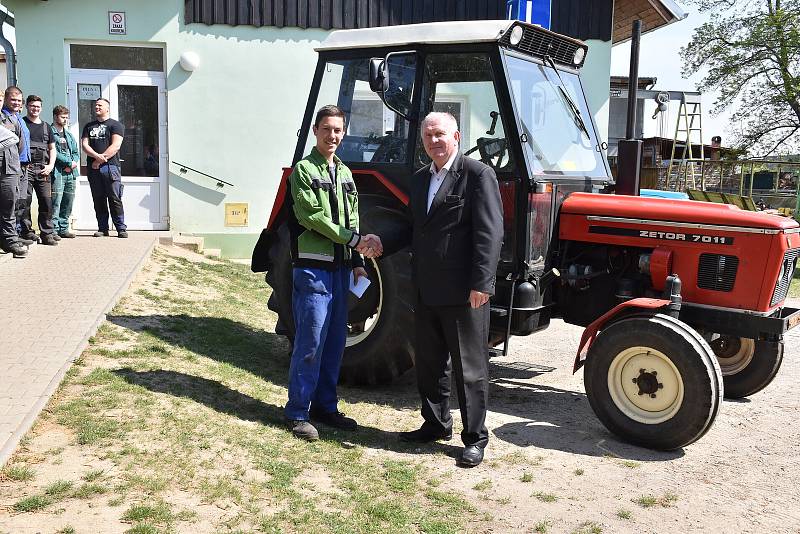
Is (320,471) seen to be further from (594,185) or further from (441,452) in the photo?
(594,185)

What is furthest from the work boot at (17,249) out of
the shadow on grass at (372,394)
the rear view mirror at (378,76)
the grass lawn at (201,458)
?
the rear view mirror at (378,76)

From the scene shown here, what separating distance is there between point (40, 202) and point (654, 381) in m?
7.36

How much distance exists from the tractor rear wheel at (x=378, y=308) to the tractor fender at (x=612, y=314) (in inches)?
44.5

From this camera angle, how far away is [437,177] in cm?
454

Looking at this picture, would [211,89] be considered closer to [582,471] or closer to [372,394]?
[372,394]

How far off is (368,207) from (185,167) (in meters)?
6.93

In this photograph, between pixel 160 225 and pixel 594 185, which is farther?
pixel 160 225

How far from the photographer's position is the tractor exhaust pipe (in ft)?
18.2

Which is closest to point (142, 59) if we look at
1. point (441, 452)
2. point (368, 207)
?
point (368, 207)

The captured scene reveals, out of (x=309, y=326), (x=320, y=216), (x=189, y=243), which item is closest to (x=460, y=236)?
(x=320, y=216)

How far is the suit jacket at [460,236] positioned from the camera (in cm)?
434

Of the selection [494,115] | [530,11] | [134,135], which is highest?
[530,11]

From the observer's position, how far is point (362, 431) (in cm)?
495

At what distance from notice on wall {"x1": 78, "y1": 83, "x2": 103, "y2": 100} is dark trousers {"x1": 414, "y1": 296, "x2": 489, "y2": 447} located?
8529 mm
